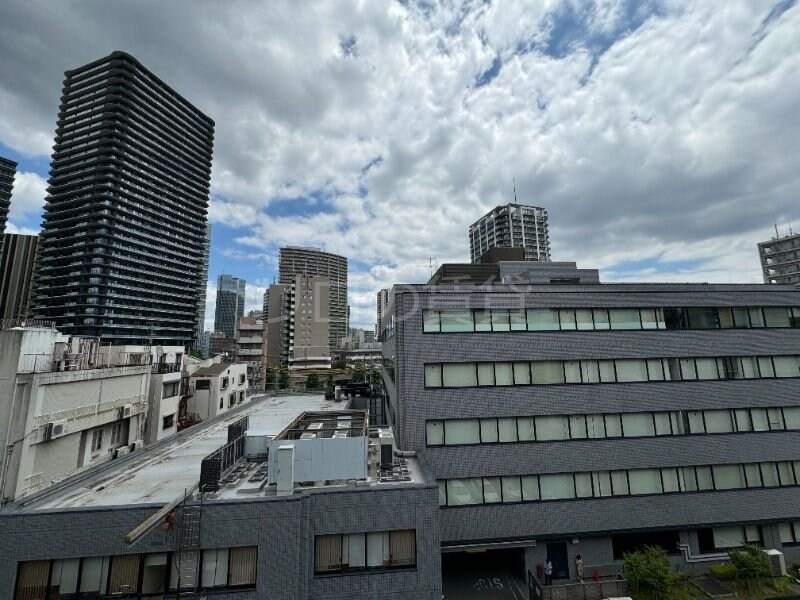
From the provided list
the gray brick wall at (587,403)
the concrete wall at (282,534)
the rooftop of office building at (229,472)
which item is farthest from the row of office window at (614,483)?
the concrete wall at (282,534)

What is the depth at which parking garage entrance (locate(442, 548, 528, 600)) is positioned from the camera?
2011 cm

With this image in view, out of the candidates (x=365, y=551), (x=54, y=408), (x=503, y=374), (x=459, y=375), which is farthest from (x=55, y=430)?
(x=503, y=374)

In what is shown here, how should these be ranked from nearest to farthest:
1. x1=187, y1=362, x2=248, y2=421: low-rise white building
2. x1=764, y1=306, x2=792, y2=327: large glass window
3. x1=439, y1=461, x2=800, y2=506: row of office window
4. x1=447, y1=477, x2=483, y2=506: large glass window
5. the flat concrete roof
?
the flat concrete roof < x1=447, y1=477, x2=483, y2=506: large glass window < x1=439, y1=461, x2=800, y2=506: row of office window < x1=764, y1=306, x2=792, y2=327: large glass window < x1=187, y1=362, x2=248, y2=421: low-rise white building

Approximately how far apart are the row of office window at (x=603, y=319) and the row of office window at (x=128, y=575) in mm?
14264

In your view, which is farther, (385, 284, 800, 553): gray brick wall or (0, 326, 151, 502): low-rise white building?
(385, 284, 800, 553): gray brick wall

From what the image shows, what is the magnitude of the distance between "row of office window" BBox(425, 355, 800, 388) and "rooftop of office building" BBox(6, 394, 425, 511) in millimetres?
5615

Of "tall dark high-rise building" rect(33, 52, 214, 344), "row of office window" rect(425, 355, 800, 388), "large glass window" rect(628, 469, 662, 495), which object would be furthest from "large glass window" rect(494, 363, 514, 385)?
"tall dark high-rise building" rect(33, 52, 214, 344)

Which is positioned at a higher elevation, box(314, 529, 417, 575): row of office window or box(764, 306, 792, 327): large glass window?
box(764, 306, 792, 327): large glass window

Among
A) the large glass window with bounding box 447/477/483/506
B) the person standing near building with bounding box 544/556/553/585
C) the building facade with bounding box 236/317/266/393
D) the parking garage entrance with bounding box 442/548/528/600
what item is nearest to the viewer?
the parking garage entrance with bounding box 442/548/528/600

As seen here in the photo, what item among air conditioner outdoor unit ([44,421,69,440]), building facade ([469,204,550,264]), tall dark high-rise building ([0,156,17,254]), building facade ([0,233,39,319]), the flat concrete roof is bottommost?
the flat concrete roof

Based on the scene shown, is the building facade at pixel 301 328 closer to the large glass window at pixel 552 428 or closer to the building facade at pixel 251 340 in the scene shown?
the building facade at pixel 251 340

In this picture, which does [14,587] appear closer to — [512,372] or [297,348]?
[512,372]

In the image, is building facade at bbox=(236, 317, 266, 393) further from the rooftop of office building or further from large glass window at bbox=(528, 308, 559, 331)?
large glass window at bbox=(528, 308, 559, 331)

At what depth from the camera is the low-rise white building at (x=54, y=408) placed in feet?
58.9
